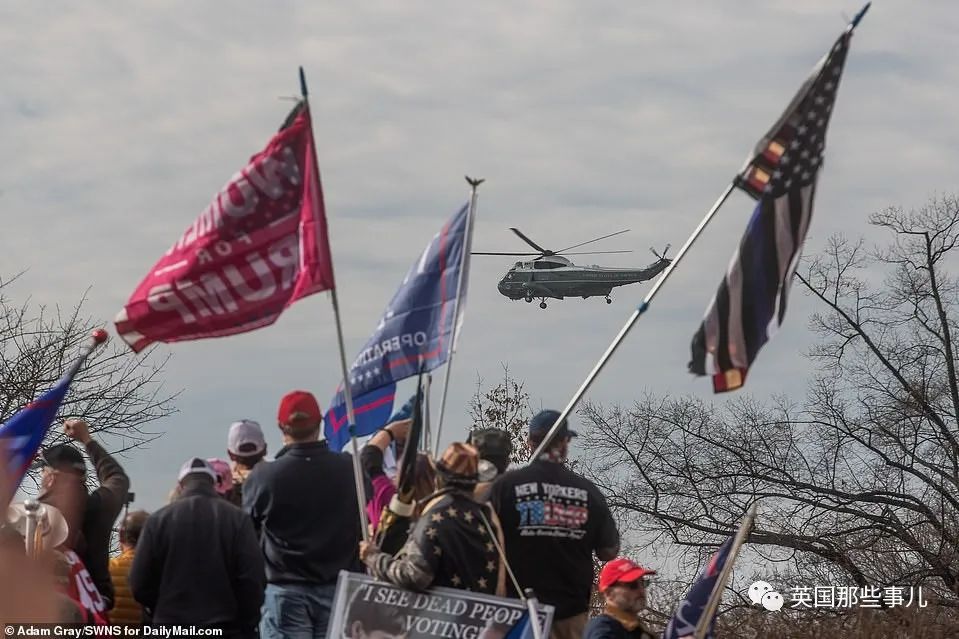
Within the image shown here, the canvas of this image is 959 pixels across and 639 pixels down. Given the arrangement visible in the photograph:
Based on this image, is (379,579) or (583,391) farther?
(583,391)

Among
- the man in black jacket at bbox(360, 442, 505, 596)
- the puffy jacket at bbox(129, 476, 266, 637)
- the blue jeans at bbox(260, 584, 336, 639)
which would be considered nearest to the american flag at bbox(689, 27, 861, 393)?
the man in black jacket at bbox(360, 442, 505, 596)

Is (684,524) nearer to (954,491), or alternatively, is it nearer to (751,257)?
(954,491)

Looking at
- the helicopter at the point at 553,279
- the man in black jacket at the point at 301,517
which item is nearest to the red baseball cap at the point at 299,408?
the man in black jacket at the point at 301,517

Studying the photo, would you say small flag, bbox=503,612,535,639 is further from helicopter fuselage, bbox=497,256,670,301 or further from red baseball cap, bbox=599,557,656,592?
helicopter fuselage, bbox=497,256,670,301

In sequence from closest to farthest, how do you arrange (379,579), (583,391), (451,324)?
(379,579) < (583,391) < (451,324)

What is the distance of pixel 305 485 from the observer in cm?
838

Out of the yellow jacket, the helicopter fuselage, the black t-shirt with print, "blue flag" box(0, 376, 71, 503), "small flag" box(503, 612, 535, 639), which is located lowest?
"small flag" box(503, 612, 535, 639)

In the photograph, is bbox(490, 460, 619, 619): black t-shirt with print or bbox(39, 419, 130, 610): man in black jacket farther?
bbox(490, 460, 619, 619): black t-shirt with print

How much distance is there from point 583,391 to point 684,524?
70.5 ft

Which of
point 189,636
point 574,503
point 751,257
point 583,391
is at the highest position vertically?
point 751,257

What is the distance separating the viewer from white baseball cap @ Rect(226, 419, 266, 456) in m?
8.73

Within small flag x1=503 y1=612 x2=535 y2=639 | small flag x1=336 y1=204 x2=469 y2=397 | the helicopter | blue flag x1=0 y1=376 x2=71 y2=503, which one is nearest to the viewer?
small flag x1=503 y1=612 x2=535 y2=639

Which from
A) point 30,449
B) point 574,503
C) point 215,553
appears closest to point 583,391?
point 574,503

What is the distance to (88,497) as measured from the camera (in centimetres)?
825
